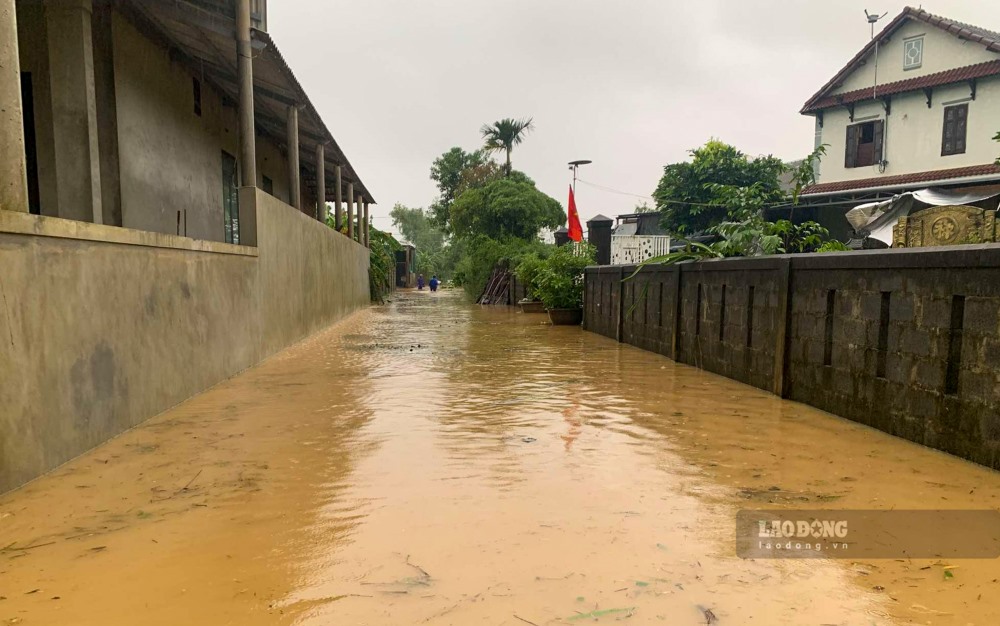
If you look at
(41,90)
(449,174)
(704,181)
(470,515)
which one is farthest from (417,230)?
(470,515)

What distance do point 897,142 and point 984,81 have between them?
2700 millimetres

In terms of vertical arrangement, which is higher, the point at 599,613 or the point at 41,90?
the point at 41,90

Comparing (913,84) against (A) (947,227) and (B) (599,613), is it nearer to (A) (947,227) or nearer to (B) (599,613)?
(A) (947,227)

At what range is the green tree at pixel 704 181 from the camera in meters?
23.4

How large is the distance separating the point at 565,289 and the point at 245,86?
8376 mm

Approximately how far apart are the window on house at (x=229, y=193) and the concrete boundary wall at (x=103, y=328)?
15.1 feet

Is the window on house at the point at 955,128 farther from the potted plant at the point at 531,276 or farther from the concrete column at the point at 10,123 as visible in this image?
the concrete column at the point at 10,123

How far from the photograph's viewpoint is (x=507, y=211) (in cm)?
2653

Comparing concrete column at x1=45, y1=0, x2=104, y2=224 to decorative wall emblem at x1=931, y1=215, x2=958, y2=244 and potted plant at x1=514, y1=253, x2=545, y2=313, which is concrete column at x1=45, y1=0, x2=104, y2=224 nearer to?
decorative wall emblem at x1=931, y1=215, x2=958, y2=244

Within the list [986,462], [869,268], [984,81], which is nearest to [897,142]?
[984,81]

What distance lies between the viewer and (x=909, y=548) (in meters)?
2.53

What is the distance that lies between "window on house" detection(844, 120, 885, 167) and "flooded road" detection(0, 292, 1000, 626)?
19.0 m

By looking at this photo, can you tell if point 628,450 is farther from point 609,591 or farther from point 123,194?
point 123,194

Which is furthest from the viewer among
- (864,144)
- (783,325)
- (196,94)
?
(864,144)
